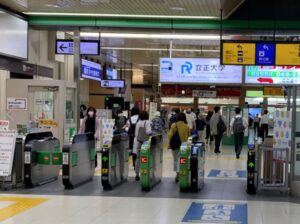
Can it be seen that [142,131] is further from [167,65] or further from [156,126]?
[156,126]

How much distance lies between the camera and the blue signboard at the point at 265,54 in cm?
1111

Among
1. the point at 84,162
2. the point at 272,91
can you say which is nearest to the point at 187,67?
the point at 84,162

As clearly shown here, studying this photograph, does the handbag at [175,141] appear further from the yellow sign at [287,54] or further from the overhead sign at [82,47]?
the overhead sign at [82,47]

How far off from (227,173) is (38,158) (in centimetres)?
473

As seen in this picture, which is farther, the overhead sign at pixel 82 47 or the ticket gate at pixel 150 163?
the overhead sign at pixel 82 47

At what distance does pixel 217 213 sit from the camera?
728 cm

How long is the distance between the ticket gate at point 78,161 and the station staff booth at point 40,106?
201 cm

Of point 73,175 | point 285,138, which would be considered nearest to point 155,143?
point 73,175

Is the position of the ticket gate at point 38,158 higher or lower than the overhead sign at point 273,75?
lower

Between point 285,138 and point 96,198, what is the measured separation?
3.63m

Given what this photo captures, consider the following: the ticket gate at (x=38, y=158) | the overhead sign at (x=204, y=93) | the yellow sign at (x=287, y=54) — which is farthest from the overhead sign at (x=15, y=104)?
the overhead sign at (x=204, y=93)

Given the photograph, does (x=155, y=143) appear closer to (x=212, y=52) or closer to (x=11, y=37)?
(x=11, y=37)

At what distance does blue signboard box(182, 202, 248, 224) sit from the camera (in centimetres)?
678

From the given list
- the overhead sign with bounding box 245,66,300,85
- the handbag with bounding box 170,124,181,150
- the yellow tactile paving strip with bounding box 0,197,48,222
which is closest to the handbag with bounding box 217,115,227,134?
the overhead sign with bounding box 245,66,300,85
